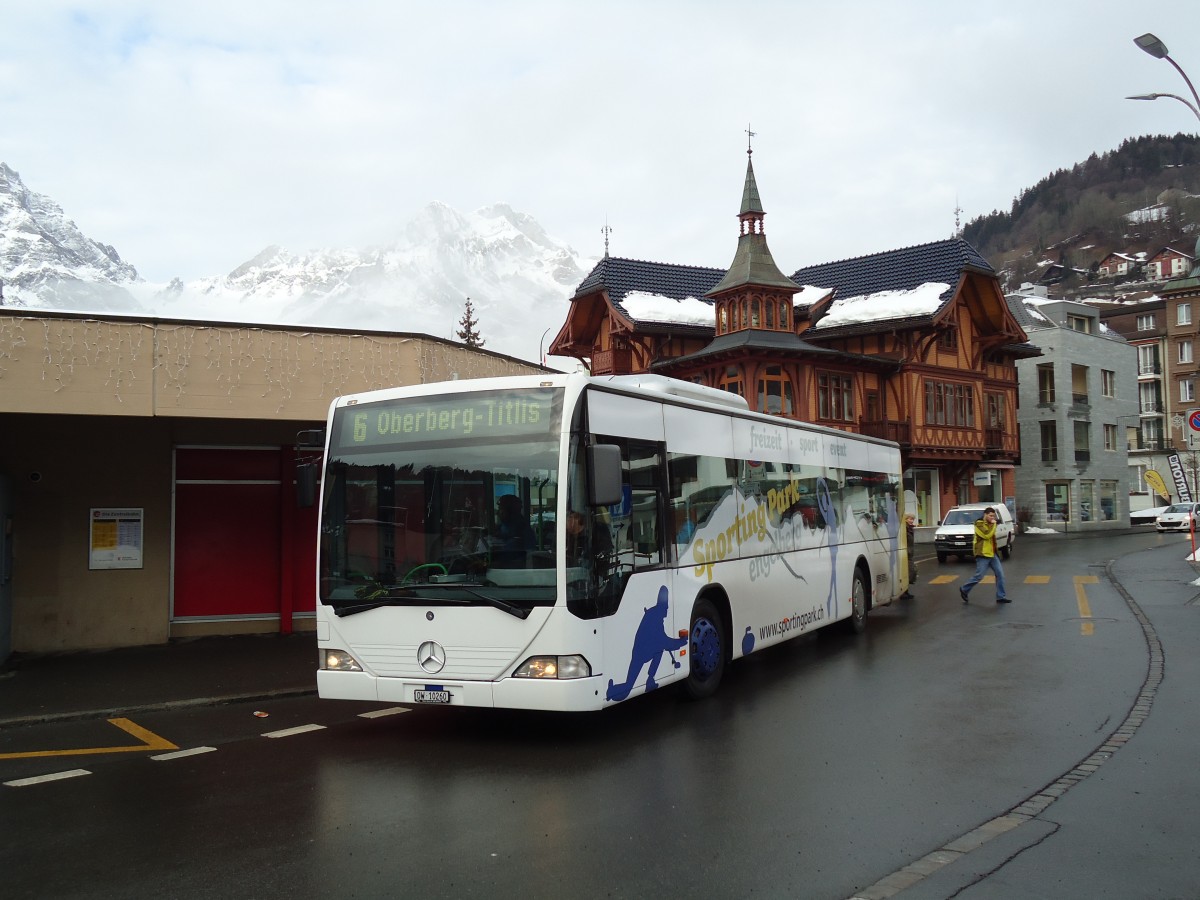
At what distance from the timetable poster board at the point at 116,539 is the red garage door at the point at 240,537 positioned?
21.9 inches

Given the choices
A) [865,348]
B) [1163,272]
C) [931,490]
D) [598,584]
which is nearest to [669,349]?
[865,348]

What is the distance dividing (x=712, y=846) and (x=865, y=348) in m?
41.9

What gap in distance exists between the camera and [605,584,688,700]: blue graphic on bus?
8.23m

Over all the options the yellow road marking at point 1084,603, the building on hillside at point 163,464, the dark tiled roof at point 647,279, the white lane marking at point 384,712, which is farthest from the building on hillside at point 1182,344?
the white lane marking at point 384,712

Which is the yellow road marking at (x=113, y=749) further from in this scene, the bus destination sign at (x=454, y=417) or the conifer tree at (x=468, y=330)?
the conifer tree at (x=468, y=330)

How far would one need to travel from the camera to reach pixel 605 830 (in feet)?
19.0

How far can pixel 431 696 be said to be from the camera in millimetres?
7965

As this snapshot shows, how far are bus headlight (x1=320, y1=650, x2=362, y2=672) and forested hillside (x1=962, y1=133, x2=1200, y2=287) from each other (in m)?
148

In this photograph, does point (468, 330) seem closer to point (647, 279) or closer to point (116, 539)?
point (647, 279)

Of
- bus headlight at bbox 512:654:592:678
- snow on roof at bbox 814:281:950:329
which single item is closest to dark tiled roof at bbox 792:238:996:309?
snow on roof at bbox 814:281:950:329

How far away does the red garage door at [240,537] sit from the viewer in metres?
14.9

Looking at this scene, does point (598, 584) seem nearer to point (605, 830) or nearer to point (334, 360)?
point (605, 830)

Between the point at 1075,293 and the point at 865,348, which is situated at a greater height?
the point at 1075,293

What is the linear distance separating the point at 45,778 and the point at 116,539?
7269mm
